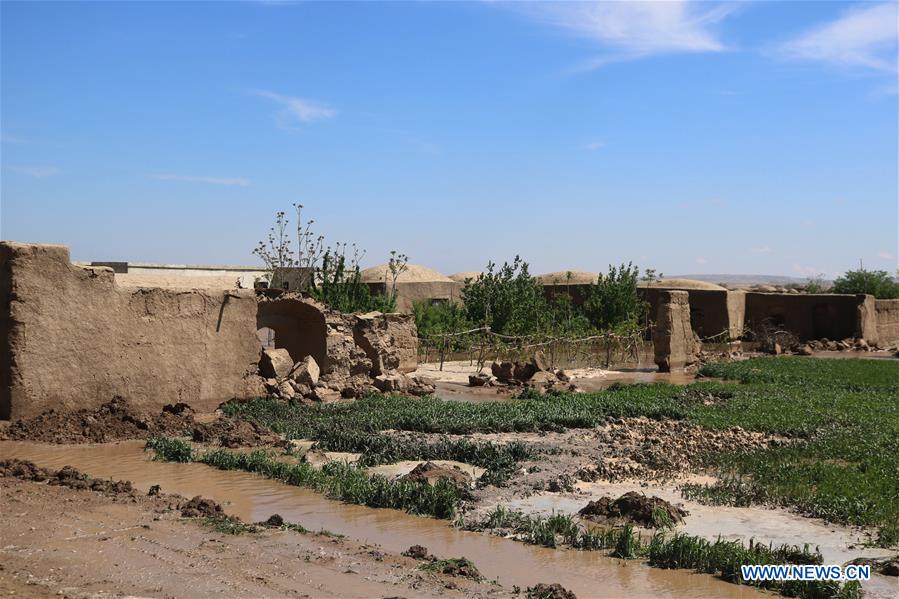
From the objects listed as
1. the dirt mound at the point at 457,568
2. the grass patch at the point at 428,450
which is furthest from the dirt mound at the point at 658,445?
the dirt mound at the point at 457,568

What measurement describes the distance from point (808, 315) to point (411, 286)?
13733 millimetres

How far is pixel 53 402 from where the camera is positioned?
11883 millimetres

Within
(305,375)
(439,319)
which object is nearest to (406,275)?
(439,319)

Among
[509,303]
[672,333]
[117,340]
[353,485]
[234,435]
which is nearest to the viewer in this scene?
[353,485]

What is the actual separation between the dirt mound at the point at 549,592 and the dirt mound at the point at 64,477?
14.6ft

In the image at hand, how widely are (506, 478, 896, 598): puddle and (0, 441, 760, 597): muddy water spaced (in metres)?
1.06

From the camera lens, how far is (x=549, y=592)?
6.09 m

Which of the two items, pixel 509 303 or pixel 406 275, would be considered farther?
pixel 406 275

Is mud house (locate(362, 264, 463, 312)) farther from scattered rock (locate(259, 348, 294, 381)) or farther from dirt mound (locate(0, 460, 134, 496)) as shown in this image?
dirt mound (locate(0, 460, 134, 496))

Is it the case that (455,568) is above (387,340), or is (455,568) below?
below

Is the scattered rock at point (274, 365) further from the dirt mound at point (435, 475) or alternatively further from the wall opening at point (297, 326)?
the dirt mound at point (435, 475)

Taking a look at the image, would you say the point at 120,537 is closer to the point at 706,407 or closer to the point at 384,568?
the point at 384,568

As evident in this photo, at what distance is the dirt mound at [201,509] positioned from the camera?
7.99 metres

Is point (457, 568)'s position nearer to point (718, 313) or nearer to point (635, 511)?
point (635, 511)
